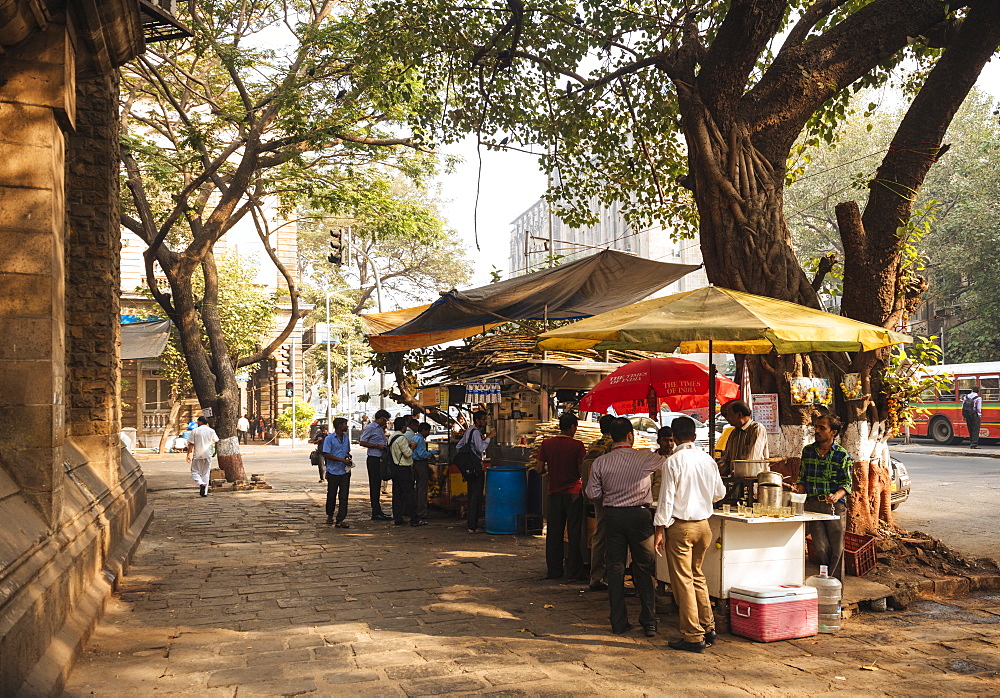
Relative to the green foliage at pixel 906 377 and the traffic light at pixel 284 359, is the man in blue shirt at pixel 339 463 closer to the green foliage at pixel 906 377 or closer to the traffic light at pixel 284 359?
the green foliage at pixel 906 377

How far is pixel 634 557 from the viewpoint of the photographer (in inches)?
281

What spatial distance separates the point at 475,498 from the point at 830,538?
6.22 m

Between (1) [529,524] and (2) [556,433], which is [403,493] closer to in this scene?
(1) [529,524]

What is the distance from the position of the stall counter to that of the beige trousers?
340mm

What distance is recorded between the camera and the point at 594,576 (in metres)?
8.82

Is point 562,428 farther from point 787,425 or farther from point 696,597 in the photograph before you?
point 696,597

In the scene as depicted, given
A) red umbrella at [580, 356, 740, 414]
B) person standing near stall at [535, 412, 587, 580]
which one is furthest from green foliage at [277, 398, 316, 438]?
person standing near stall at [535, 412, 587, 580]

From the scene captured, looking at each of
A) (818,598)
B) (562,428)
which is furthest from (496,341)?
(818,598)

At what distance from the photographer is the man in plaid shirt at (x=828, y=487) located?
7.77 metres

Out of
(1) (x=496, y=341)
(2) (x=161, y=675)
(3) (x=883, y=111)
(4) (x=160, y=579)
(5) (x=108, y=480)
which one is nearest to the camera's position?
(2) (x=161, y=675)

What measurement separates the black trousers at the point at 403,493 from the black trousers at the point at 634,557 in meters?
6.94

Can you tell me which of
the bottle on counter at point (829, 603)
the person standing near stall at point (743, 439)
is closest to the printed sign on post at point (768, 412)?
the person standing near stall at point (743, 439)

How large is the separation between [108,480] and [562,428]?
5727 millimetres

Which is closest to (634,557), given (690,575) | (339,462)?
(690,575)
